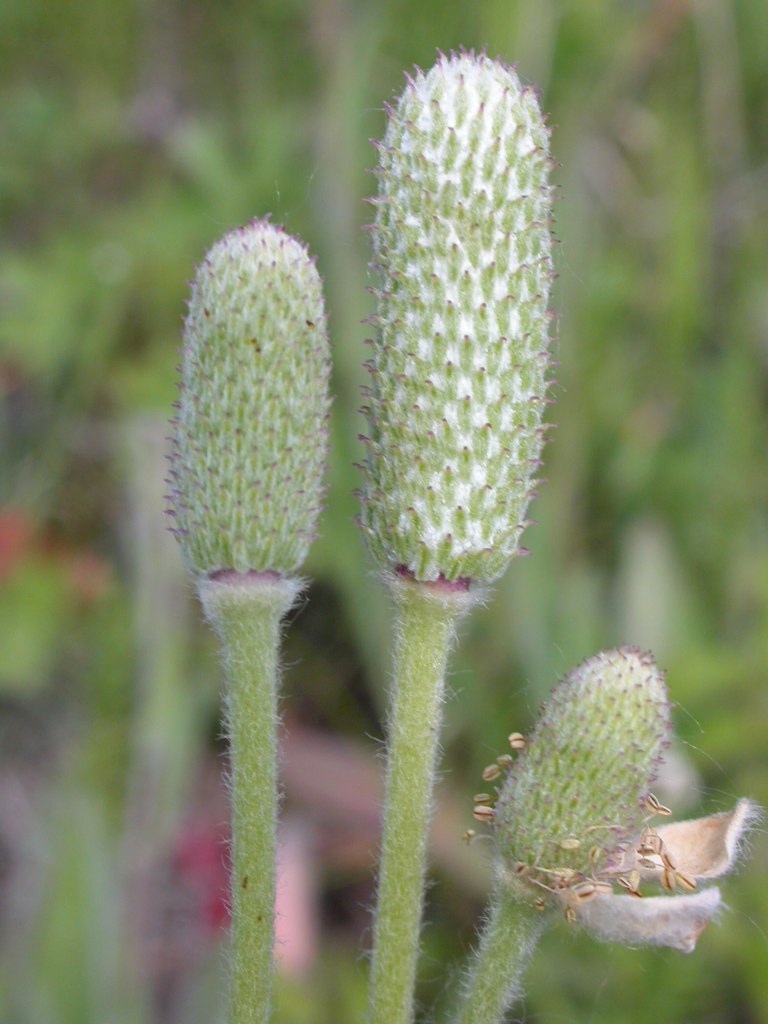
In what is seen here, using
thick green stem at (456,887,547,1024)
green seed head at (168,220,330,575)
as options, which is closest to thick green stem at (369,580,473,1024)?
thick green stem at (456,887,547,1024)

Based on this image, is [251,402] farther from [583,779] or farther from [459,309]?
[583,779]

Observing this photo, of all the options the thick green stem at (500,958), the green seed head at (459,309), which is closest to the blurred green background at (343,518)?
the thick green stem at (500,958)

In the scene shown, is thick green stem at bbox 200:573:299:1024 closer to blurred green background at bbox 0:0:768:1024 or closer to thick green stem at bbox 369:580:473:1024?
thick green stem at bbox 369:580:473:1024

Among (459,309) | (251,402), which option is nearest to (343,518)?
(251,402)

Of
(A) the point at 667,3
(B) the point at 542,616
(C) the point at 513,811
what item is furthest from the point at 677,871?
(A) the point at 667,3

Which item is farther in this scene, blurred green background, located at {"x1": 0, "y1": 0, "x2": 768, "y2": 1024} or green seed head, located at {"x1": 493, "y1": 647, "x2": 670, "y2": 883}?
blurred green background, located at {"x1": 0, "y1": 0, "x2": 768, "y2": 1024}
